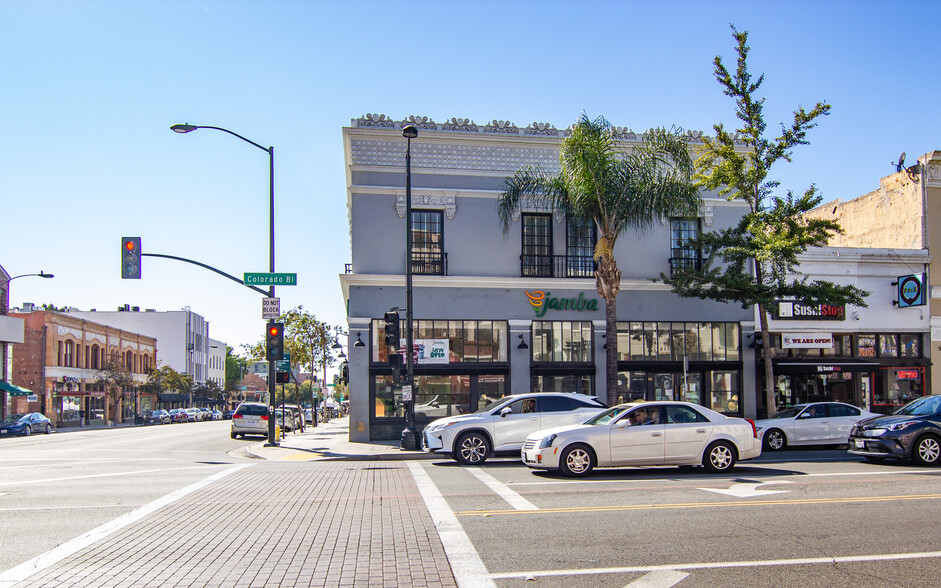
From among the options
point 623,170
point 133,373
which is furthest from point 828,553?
point 133,373

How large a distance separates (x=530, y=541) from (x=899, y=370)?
23.6 metres

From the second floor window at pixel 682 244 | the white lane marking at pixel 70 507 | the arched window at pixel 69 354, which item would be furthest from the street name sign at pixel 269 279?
the arched window at pixel 69 354

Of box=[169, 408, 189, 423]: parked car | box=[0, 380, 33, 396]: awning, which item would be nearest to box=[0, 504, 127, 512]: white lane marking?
box=[0, 380, 33, 396]: awning

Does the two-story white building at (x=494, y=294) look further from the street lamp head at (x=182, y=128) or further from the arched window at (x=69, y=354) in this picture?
the arched window at (x=69, y=354)

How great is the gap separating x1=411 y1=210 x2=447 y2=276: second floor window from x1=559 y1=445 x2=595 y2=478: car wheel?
456 inches

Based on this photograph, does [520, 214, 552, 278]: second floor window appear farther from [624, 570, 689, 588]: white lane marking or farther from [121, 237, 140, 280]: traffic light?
[624, 570, 689, 588]: white lane marking

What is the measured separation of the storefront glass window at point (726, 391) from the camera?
25.0 meters

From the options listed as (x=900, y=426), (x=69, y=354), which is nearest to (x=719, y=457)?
(x=900, y=426)

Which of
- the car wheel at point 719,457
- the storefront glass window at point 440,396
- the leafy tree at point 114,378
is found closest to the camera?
the car wheel at point 719,457

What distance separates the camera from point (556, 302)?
24109mm

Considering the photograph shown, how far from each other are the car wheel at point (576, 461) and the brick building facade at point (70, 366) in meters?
48.0

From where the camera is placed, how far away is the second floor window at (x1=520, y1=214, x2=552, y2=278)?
956 inches

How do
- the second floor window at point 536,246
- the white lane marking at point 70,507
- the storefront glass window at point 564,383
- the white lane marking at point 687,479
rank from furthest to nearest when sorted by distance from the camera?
1. the second floor window at point 536,246
2. the storefront glass window at point 564,383
3. the white lane marking at point 687,479
4. the white lane marking at point 70,507

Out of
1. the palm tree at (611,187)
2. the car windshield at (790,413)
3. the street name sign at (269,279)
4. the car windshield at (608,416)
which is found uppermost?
the palm tree at (611,187)
